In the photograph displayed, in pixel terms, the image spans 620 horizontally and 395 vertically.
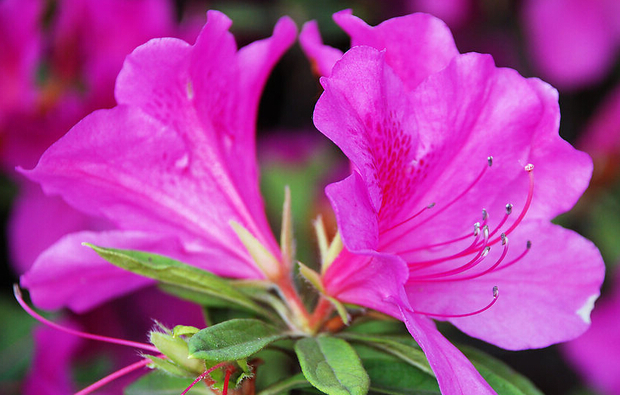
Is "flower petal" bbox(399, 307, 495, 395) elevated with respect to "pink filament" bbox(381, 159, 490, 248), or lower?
lower

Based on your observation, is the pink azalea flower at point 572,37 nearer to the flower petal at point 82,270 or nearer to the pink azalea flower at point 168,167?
the pink azalea flower at point 168,167

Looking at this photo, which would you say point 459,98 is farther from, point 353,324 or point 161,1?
point 161,1

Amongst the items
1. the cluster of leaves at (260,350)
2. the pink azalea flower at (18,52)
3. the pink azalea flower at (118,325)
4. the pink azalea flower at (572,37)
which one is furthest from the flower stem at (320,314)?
the pink azalea flower at (572,37)

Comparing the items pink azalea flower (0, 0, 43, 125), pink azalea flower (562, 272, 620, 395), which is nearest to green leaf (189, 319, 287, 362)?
pink azalea flower (0, 0, 43, 125)

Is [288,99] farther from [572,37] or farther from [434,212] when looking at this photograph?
[434,212]

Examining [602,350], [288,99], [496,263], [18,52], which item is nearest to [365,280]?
[496,263]

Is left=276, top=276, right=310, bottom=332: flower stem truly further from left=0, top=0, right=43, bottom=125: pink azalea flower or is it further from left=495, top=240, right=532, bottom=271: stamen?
left=0, top=0, right=43, bottom=125: pink azalea flower

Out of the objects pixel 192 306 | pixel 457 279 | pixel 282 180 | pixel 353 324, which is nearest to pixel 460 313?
pixel 457 279
